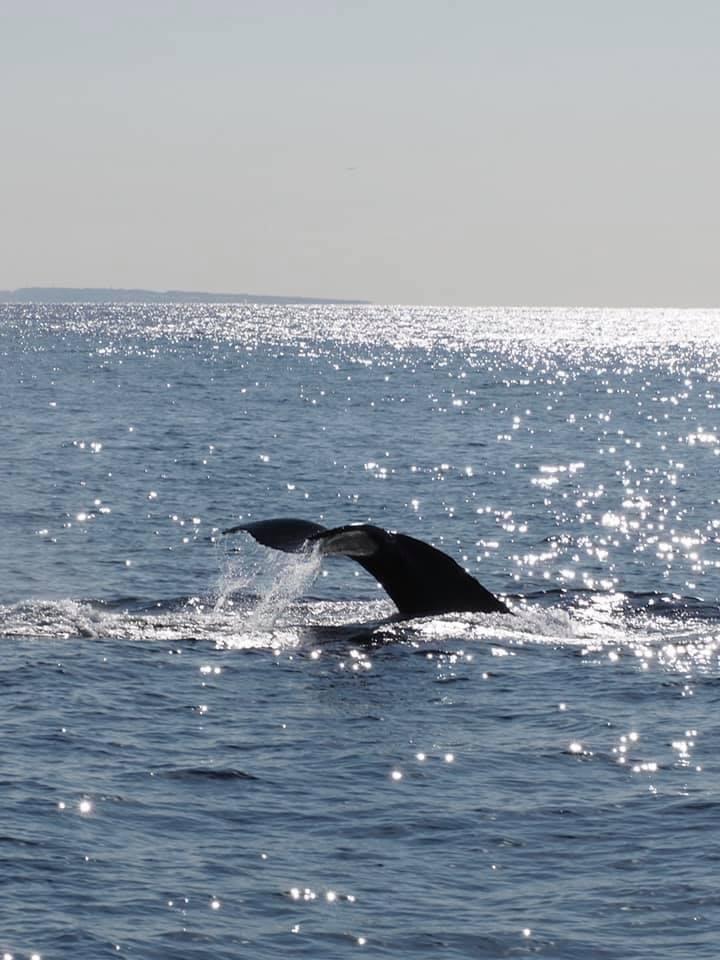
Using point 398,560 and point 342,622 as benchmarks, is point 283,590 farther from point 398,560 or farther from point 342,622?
point 398,560

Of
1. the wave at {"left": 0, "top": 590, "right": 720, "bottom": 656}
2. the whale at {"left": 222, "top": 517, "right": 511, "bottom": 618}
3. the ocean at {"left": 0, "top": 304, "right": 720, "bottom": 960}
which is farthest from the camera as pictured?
the wave at {"left": 0, "top": 590, "right": 720, "bottom": 656}

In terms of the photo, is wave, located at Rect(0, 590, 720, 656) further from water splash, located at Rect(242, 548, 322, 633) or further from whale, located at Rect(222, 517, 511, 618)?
whale, located at Rect(222, 517, 511, 618)

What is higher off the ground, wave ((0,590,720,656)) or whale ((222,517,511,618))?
whale ((222,517,511,618))

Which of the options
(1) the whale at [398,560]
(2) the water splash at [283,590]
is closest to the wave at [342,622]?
(2) the water splash at [283,590]

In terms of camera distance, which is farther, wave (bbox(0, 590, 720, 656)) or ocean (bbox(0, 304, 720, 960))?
wave (bbox(0, 590, 720, 656))

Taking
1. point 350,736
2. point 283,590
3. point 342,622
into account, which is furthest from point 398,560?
point 283,590

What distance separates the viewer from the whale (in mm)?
17234

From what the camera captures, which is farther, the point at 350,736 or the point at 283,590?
the point at 283,590

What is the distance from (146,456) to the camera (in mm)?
49062

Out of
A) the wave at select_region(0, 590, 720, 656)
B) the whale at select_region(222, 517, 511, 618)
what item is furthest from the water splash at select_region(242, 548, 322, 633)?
the whale at select_region(222, 517, 511, 618)

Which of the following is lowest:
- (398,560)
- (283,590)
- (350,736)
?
(283,590)

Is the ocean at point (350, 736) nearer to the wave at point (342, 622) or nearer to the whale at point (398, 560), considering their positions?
the wave at point (342, 622)

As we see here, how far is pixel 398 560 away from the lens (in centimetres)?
1964

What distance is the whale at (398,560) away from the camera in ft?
56.5
